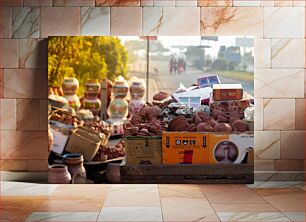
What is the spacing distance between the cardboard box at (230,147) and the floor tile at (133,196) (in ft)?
1.79

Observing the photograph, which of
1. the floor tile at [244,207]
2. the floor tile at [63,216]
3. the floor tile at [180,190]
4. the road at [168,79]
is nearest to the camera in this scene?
the floor tile at [63,216]

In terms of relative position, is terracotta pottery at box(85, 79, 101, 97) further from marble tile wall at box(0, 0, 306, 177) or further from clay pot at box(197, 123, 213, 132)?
clay pot at box(197, 123, 213, 132)

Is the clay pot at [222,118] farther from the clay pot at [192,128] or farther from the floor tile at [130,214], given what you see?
the floor tile at [130,214]

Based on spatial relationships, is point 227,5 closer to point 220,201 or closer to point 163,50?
point 163,50

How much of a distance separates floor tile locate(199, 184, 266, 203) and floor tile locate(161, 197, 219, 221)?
132 millimetres

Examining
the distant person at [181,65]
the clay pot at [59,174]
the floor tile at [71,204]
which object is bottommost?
the floor tile at [71,204]

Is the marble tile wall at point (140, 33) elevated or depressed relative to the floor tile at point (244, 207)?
elevated

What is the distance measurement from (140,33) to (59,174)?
4.29 ft

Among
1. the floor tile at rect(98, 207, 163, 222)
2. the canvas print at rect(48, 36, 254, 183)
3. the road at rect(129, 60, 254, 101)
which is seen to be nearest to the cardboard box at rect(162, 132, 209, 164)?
the canvas print at rect(48, 36, 254, 183)

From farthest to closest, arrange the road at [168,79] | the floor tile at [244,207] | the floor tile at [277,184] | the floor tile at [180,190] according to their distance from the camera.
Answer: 1. the road at [168,79]
2. the floor tile at [277,184]
3. the floor tile at [180,190]
4. the floor tile at [244,207]

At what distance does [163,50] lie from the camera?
458cm

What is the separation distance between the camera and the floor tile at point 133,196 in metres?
3.79

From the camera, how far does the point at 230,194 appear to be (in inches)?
163

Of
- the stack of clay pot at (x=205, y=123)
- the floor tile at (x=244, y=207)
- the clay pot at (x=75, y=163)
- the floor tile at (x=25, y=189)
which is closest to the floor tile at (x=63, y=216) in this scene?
the floor tile at (x=25, y=189)
